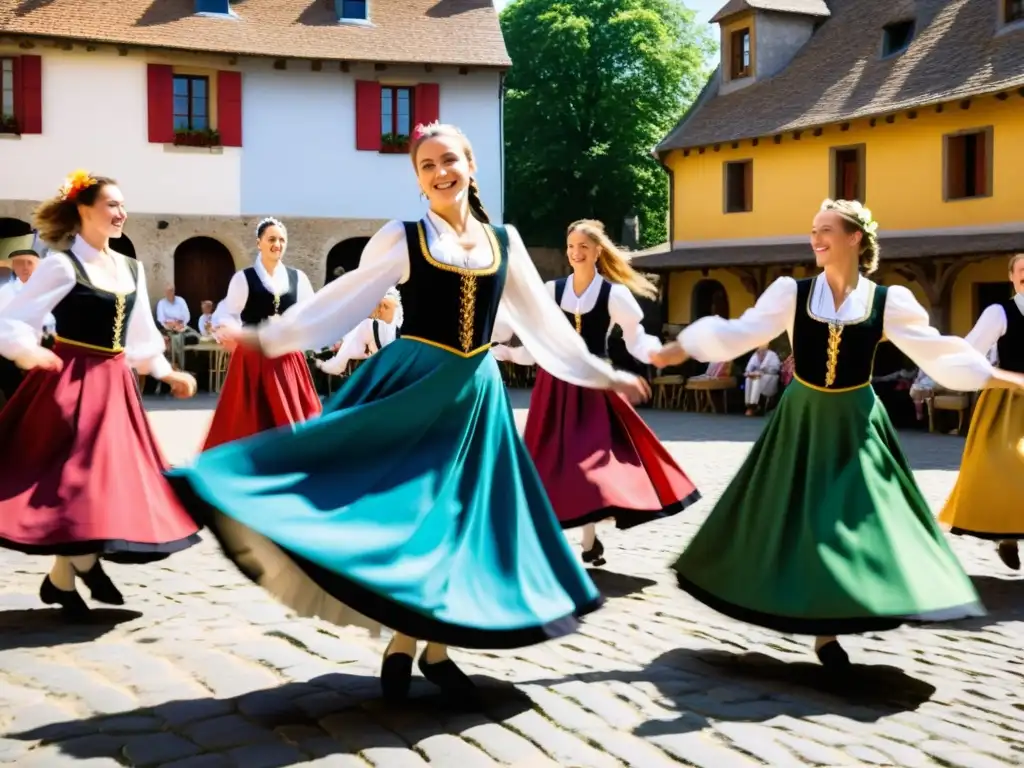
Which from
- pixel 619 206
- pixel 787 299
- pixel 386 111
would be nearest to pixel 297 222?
pixel 386 111

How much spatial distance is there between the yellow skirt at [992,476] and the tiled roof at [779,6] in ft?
69.5

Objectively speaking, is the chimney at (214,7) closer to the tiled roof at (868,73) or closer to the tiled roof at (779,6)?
the tiled roof at (868,73)

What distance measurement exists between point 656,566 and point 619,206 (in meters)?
32.9

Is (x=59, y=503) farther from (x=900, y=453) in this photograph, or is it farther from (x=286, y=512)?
(x=900, y=453)

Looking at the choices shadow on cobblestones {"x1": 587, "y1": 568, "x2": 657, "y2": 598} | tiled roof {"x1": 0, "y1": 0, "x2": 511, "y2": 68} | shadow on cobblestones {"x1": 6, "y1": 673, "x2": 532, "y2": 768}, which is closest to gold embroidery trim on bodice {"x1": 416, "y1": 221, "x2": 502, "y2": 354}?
shadow on cobblestones {"x1": 6, "y1": 673, "x2": 532, "y2": 768}

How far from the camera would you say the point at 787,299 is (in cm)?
516

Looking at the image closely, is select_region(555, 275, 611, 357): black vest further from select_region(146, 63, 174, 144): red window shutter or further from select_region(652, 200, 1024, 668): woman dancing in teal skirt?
select_region(146, 63, 174, 144): red window shutter

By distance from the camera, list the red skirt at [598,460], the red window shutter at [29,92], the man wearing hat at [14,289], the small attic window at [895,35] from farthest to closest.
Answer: the small attic window at [895,35], the red window shutter at [29,92], the man wearing hat at [14,289], the red skirt at [598,460]

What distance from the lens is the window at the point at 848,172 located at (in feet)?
78.7

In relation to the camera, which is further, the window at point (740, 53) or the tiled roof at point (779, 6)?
the window at point (740, 53)

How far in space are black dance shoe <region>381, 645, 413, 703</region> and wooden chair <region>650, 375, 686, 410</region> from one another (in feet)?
62.6

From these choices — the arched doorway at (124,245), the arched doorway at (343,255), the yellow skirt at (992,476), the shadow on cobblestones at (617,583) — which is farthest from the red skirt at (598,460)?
the arched doorway at (343,255)

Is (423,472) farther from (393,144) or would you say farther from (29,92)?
(393,144)

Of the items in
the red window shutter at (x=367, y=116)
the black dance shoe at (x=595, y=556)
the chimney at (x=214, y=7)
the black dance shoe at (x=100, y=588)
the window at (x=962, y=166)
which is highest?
the chimney at (x=214, y=7)
